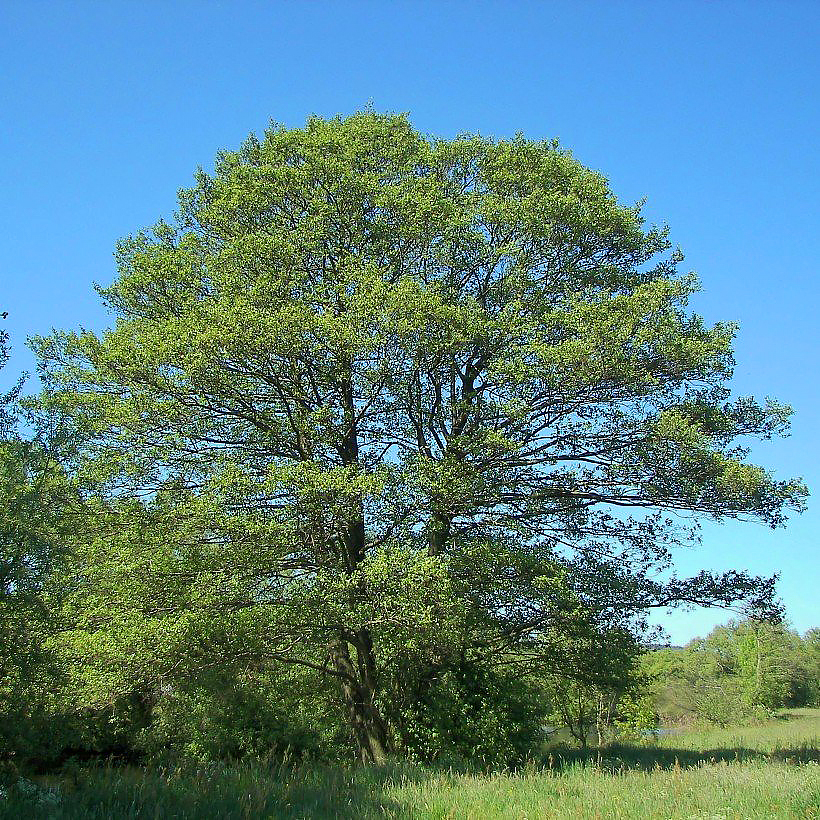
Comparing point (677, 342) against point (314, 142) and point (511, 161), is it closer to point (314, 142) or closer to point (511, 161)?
point (511, 161)

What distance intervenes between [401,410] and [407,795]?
878cm

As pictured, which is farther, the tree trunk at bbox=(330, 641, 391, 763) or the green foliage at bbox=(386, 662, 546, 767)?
the tree trunk at bbox=(330, 641, 391, 763)

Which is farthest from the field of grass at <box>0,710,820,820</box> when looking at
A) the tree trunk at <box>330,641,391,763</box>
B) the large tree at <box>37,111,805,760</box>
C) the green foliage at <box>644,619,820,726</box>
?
the green foliage at <box>644,619,820,726</box>

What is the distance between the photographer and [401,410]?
54.0 feet

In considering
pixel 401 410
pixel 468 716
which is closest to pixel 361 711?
pixel 468 716

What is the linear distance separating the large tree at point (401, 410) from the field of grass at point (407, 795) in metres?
3.72

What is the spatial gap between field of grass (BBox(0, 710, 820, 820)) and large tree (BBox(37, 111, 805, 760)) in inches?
147

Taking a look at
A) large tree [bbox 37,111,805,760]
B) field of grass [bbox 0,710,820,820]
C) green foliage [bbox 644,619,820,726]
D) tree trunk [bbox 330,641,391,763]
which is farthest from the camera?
Answer: green foliage [bbox 644,619,820,726]

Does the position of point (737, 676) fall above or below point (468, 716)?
below

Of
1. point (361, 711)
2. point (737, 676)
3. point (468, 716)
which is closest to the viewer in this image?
point (468, 716)

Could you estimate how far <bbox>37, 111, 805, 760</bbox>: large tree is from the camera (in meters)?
14.5

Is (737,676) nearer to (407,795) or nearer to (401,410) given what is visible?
(401,410)

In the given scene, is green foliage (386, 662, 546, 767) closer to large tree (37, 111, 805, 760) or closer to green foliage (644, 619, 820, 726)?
large tree (37, 111, 805, 760)

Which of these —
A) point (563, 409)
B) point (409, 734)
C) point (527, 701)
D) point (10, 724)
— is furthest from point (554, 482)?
point (10, 724)
